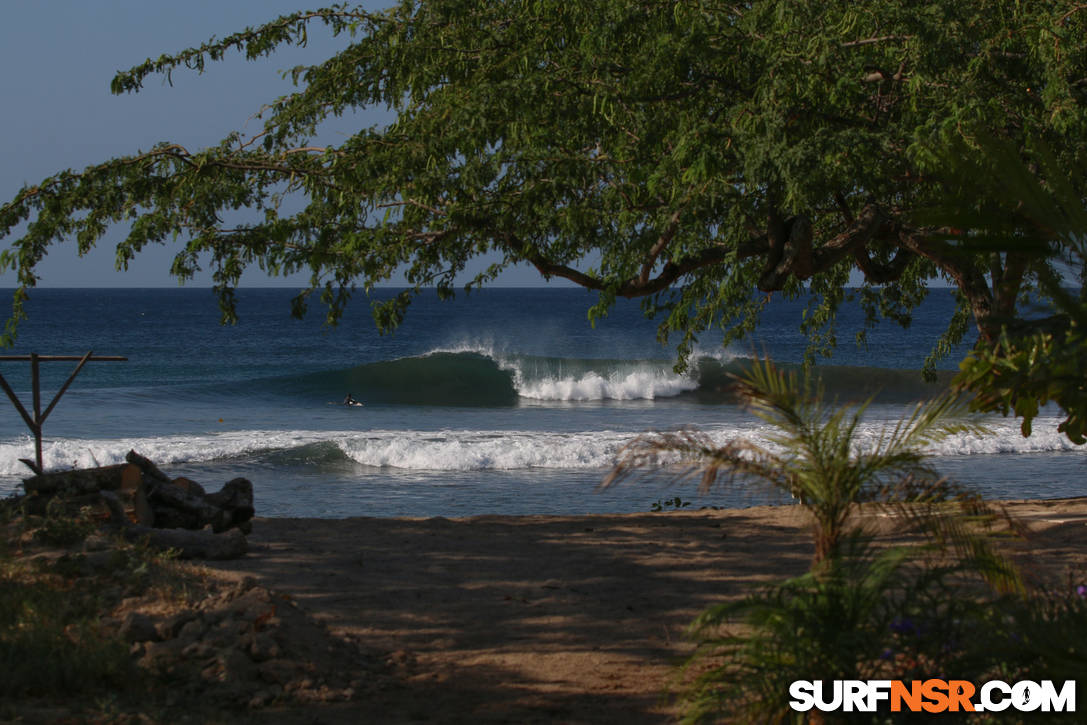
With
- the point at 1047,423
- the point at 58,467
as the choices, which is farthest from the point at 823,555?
the point at 1047,423

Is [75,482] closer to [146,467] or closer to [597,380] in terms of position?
[146,467]

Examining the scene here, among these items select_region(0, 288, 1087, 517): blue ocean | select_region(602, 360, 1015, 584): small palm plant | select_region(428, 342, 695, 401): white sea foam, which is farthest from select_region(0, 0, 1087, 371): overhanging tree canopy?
select_region(428, 342, 695, 401): white sea foam

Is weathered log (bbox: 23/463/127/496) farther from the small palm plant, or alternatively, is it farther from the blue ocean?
the small palm plant

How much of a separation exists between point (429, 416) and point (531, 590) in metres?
18.6

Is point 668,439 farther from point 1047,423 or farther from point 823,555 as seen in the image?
point 1047,423

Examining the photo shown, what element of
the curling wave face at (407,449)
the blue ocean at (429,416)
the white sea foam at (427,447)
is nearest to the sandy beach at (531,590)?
the blue ocean at (429,416)

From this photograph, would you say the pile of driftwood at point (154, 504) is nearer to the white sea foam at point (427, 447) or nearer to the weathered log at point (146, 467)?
the weathered log at point (146, 467)

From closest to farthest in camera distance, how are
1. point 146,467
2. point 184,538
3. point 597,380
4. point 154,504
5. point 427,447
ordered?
point 184,538 → point 154,504 → point 146,467 → point 427,447 → point 597,380

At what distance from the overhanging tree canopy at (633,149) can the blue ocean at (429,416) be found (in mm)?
1066

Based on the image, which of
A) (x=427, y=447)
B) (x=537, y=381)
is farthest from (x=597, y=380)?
(x=427, y=447)

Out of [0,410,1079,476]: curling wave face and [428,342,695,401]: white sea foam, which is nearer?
[0,410,1079,476]: curling wave face

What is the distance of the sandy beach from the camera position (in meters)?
4.86

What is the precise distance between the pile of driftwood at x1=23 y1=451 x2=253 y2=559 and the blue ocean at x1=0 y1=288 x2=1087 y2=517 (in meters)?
1.92

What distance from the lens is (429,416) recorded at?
25266 mm
